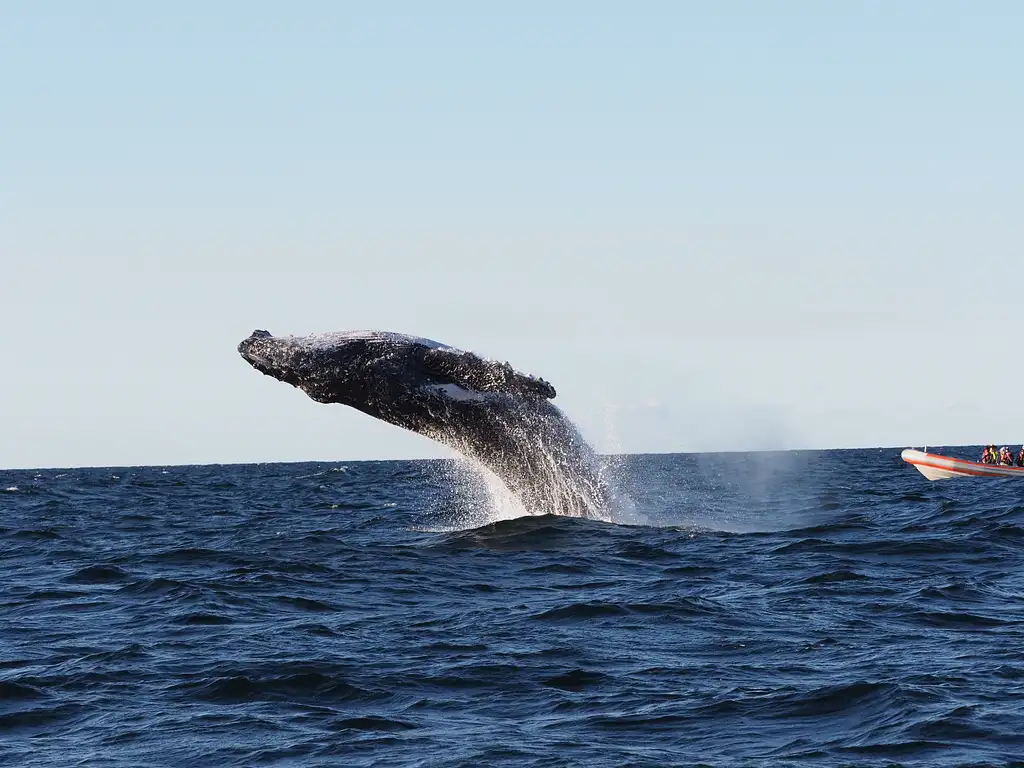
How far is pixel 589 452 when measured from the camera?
1888 cm

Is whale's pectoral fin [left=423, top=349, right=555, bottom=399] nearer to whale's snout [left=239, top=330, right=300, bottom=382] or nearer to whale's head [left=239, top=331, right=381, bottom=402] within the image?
whale's head [left=239, top=331, right=381, bottom=402]

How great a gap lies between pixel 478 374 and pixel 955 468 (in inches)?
1490

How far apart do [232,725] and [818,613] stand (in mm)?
6490

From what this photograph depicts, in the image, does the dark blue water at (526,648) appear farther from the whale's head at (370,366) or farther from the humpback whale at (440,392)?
the whale's head at (370,366)

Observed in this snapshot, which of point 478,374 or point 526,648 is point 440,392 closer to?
point 478,374

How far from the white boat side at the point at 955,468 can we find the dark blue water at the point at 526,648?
2782 cm

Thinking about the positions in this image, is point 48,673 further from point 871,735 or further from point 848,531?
point 848,531

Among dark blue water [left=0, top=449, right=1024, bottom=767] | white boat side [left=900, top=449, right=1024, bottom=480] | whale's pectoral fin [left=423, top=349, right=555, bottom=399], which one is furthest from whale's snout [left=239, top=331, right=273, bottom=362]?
white boat side [left=900, top=449, right=1024, bottom=480]

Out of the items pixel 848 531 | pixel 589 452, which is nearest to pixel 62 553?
pixel 589 452

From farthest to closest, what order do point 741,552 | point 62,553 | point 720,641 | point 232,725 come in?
point 62,553 < point 741,552 < point 720,641 < point 232,725

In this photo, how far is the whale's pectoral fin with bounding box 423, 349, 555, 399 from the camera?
17125 mm

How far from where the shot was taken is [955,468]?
1982 inches

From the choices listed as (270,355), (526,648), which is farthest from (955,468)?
(526,648)

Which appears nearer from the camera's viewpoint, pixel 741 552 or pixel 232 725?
pixel 232 725
